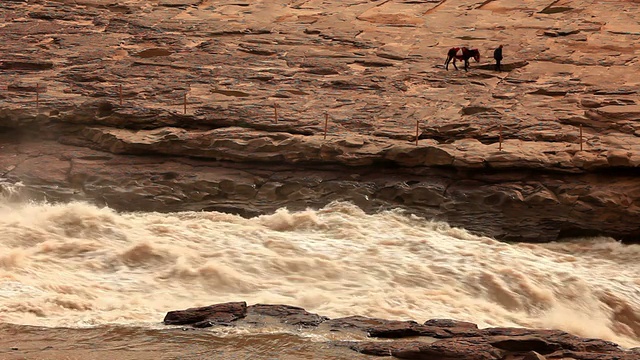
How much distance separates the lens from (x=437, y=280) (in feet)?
50.5

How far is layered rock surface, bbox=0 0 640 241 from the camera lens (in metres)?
17.4

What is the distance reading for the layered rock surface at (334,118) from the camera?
17375 millimetres

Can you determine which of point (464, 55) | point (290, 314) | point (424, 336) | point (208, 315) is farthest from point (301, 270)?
point (464, 55)

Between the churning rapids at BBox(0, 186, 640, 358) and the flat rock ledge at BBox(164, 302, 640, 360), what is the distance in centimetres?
63

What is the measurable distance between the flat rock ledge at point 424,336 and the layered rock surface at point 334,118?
4.51 metres

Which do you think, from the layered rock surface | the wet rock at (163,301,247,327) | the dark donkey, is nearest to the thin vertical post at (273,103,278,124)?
the layered rock surface

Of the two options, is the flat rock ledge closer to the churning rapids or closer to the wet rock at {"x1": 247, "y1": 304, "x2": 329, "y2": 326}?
the wet rock at {"x1": 247, "y1": 304, "x2": 329, "y2": 326}

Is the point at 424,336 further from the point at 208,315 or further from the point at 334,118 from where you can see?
the point at 334,118

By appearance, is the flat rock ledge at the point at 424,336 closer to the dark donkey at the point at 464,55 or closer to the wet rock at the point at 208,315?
the wet rock at the point at 208,315

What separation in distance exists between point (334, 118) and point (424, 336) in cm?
727

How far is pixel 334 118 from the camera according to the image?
19.2 meters

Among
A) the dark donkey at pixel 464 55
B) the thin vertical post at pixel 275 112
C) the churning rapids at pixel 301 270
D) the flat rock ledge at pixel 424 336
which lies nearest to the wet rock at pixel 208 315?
the flat rock ledge at pixel 424 336

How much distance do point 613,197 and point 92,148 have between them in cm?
833

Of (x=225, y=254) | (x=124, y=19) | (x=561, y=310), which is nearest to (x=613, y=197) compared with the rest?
(x=561, y=310)
